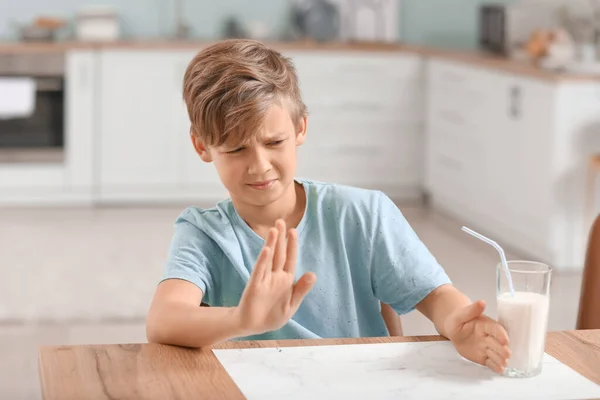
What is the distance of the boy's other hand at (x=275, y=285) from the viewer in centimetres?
116

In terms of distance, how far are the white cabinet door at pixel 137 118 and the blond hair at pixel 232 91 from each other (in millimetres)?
4220

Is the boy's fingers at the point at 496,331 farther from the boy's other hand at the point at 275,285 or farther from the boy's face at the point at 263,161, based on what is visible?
the boy's face at the point at 263,161

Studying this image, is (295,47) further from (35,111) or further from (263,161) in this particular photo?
(263,161)

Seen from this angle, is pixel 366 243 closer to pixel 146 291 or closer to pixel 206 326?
pixel 206 326

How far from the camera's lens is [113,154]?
567cm

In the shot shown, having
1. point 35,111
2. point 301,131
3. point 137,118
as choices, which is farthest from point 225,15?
point 301,131

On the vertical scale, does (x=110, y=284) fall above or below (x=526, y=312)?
below

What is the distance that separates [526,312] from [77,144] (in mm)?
4694

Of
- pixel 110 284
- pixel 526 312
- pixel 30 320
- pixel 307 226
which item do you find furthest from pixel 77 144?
pixel 526 312

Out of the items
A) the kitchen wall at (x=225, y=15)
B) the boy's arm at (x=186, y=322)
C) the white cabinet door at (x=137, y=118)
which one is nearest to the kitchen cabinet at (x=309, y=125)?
the white cabinet door at (x=137, y=118)

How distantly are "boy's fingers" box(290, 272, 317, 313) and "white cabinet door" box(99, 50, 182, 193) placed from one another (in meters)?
4.56

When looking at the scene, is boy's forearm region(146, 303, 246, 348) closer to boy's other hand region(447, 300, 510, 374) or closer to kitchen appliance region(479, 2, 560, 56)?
boy's other hand region(447, 300, 510, 374)

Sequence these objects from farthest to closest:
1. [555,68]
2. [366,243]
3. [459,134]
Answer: [459,134] → [555,68] → [366,243]

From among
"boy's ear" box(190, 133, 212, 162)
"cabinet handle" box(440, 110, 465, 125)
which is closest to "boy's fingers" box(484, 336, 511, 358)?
"boy's ear" box(190, 133, 212, 162)
